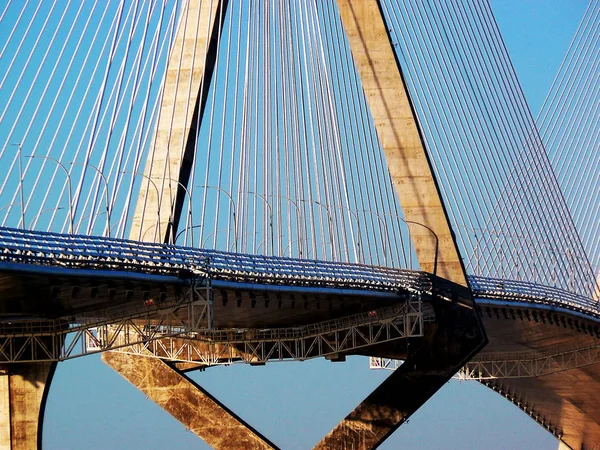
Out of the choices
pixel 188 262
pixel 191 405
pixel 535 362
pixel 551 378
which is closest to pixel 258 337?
pixel 191 405

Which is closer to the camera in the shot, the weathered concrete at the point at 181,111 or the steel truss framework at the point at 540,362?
the weathered concrete at the point at 181,111

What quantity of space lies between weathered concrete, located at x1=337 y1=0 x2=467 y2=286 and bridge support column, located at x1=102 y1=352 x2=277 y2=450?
8.14m

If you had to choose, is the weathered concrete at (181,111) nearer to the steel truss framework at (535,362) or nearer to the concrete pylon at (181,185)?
the concrete pylon at (181,185)

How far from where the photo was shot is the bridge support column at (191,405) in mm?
58281

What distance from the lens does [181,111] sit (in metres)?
56.2

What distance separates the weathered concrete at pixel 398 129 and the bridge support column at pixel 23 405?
1218 centimetres

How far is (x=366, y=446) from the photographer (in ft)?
186

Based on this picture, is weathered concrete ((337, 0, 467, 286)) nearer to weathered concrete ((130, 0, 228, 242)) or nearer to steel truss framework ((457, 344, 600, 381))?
weathered concrete ((130, 0, 228, 242))

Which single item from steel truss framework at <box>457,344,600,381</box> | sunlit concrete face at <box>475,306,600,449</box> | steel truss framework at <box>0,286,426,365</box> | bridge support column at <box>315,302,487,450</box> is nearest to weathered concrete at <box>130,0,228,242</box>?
steel truss framework at <box>0,286,426,365</box>

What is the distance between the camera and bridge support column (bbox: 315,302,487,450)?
56.5 meters

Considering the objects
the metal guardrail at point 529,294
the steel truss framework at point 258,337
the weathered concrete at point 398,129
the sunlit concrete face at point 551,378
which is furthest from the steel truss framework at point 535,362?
the weathered concrete at point 398,129

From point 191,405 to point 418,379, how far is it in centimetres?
739

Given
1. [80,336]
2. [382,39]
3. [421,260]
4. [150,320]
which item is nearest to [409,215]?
[421,260]

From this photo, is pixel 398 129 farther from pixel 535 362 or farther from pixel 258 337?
pixel 535 362
